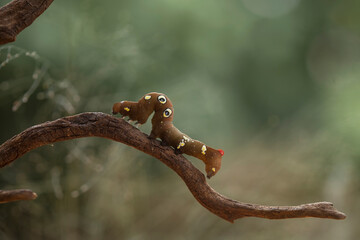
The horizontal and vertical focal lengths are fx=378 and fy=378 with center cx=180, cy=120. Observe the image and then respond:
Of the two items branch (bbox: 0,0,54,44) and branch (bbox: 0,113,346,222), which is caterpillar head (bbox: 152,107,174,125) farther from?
branch (bbox: 0,0,54,44)

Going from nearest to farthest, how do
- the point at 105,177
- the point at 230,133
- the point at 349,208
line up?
1. the point at 105,177
2. the point at 349,208
3. the point at 230,133

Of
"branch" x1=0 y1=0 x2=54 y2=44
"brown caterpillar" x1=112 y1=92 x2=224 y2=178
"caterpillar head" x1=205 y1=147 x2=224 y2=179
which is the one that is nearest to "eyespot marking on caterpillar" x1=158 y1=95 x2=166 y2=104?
"brown caterpillar" x1=112 y1=92 x2=224 y2=178

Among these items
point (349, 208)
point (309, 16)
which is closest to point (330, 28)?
point (309, 16)

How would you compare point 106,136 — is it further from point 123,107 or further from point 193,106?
point 193,106

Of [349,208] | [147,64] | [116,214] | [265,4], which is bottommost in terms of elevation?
[116,214]

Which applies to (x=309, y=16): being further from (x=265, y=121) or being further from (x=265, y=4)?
(x=265, y=121)

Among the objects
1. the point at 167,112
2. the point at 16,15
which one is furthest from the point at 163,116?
the point at 16,15

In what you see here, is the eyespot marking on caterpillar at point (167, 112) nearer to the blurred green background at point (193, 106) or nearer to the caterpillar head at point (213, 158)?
the caterpillar head at point (213, 158)
